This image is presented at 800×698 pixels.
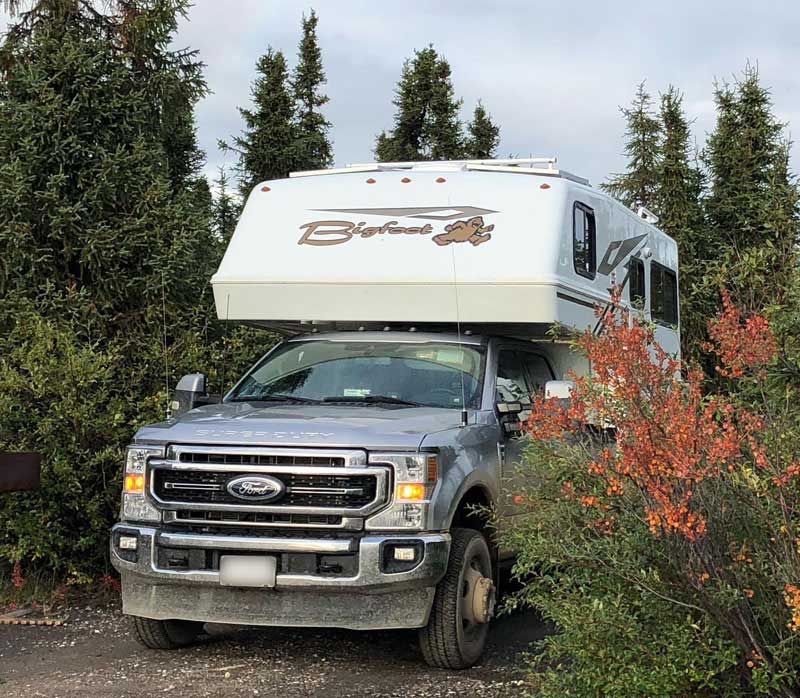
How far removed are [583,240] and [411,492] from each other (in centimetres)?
364

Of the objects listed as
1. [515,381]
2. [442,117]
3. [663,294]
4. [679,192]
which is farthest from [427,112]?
[515,381]

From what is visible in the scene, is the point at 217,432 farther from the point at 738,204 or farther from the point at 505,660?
the point at 738,204

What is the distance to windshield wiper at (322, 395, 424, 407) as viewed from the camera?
7.07 metres

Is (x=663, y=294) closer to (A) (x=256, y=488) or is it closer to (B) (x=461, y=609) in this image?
(B) (x=461, y=609)

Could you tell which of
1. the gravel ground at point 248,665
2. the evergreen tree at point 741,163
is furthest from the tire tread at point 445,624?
the evergreen tree at point 741,163

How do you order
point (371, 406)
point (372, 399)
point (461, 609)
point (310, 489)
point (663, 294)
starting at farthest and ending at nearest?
point (663, 294), point (372, 399), point (371, 406), point (461, 609), point (310, 489)

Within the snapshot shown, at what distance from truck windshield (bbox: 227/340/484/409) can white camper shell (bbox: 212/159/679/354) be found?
309 mm

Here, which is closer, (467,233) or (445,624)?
(445,624)

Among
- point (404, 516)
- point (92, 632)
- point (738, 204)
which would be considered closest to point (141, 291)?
point (92, 632)

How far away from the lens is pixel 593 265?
29.3 feet

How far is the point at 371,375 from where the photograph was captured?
24.2 feet

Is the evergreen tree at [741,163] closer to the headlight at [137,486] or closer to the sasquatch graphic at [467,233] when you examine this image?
the sasquatch graphic at [467,233]

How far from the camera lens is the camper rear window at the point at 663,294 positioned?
→ 38.0ft

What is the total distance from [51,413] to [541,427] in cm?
469
